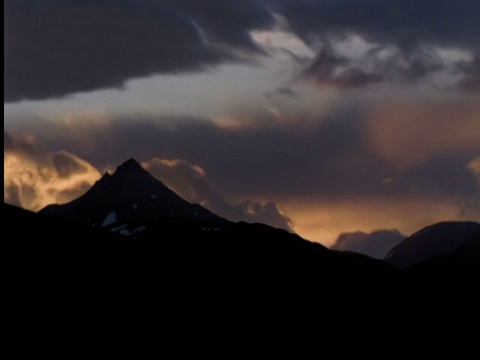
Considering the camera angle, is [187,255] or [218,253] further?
[218,253]

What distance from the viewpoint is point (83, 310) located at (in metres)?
107

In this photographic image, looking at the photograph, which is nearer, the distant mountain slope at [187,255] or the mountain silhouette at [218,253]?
the distant mountain slope at [187,255]

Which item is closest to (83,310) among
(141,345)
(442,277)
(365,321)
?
(141,345)

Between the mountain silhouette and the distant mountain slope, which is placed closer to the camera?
the distant mountain slope

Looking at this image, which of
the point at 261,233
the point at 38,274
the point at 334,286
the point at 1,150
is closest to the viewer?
the point at 1,150

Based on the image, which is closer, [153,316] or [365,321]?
[153,316]

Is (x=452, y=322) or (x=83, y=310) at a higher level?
(x=452, y=322)

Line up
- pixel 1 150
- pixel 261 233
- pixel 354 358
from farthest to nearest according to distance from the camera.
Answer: pixel 261 233, pixel 354 358, pixel 1 150

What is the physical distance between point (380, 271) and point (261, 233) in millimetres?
31473

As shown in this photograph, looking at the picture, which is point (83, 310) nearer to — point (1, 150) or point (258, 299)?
point (258, 299)

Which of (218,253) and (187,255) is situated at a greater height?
(218,253)

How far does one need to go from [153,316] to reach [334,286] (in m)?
51.5

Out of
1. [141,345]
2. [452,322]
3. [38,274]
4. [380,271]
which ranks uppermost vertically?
[380,271]

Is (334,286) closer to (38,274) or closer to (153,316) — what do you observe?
(153,316)
